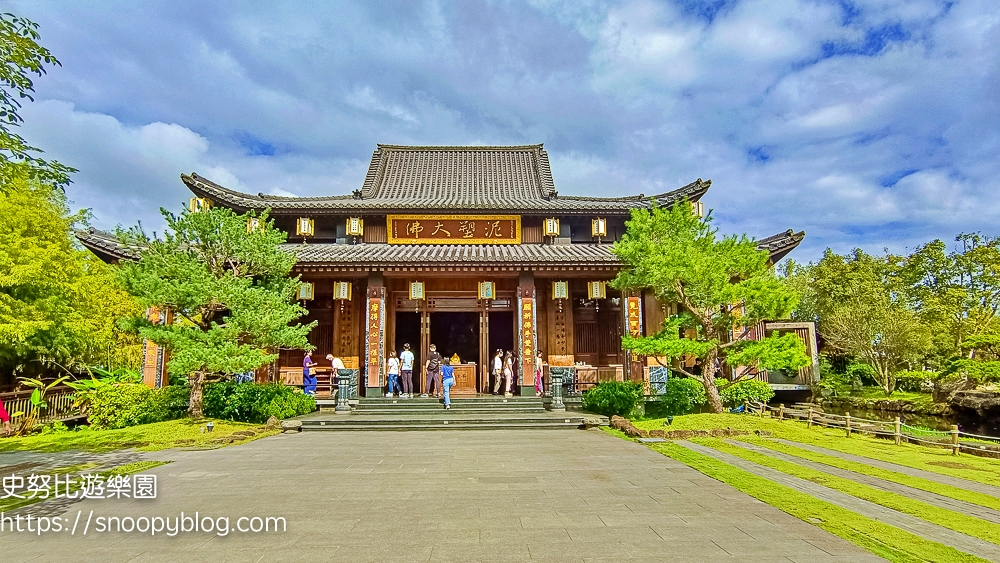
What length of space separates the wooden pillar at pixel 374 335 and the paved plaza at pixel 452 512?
6418mm

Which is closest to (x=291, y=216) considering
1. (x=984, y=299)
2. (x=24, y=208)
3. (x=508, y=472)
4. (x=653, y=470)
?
(x=24, y=208)

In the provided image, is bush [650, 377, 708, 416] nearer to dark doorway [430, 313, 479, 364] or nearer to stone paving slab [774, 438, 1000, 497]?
stone paving slab [774, 438, 1000, 497]

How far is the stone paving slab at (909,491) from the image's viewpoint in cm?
573

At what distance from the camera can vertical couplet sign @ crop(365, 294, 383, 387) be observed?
15711mm

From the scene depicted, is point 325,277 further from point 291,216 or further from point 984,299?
point 984,299

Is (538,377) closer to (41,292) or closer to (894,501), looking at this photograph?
(894,501)

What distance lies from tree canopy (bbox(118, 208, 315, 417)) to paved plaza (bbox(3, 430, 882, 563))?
2.96 meters

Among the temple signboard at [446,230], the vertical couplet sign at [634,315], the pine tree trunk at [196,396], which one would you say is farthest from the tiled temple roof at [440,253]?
the pine tree trunk at [196,396]

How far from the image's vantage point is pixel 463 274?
1677 cm

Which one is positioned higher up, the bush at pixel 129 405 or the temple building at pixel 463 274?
the temple building at pixel 463 274

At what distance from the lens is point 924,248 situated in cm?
2767

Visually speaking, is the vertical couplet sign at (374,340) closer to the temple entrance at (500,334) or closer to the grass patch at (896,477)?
the temple entrance at (500,334)

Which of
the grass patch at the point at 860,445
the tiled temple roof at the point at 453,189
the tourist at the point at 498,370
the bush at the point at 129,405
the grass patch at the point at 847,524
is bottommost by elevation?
the grass patch at the point at 860,445

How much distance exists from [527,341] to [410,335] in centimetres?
552
